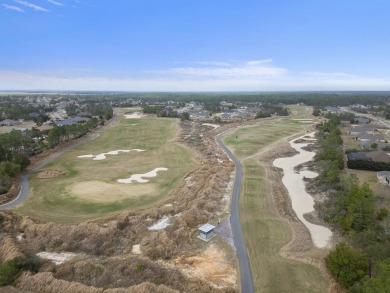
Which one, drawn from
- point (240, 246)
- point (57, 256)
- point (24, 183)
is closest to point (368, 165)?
point (240, 246)

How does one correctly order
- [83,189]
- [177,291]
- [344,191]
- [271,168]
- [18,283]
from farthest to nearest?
[271,168]
[83,189]
[344,191]
[18,283]
[177,291]

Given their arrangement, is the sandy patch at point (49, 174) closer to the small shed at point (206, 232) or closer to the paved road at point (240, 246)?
the paved road at point (240, 246)

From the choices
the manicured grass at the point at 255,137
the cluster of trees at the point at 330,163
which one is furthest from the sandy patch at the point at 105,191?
the manicured grass at the point at 255,137

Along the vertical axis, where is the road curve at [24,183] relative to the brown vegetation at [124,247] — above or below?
below

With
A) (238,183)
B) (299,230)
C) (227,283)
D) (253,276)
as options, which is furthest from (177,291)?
(238,183)

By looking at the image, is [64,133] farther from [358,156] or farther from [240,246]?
[358,156]

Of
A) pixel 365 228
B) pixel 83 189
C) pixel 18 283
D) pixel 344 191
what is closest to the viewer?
pixel 18 283

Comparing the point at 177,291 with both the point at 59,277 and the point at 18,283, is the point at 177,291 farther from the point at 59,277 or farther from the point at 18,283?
the point at 18,283

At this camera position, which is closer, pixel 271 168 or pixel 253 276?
pixel 253 276
